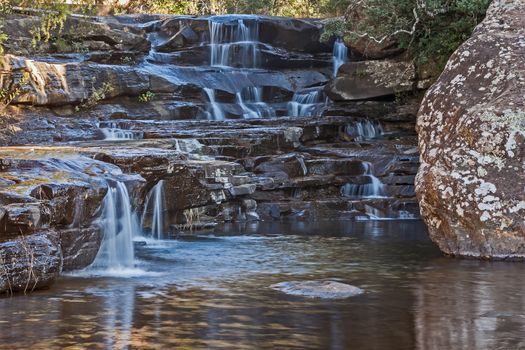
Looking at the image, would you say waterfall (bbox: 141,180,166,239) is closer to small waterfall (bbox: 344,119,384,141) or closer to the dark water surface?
the dark water surface

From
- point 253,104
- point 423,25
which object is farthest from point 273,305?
point 253,104

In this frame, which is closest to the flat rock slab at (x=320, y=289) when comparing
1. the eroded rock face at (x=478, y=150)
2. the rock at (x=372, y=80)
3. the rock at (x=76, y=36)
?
the eroded rock face at (x=478, y=150)

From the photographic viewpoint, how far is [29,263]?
32.7 ft

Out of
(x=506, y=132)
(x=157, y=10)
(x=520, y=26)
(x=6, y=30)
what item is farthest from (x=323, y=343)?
(x=157, y=10)

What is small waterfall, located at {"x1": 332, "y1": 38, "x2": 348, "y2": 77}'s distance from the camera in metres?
28.7

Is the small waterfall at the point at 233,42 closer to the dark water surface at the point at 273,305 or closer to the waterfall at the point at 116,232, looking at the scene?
the dark water surface at the point at 273,305

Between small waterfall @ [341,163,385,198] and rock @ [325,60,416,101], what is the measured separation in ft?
12.9

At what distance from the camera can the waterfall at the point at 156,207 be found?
1595 centimetres

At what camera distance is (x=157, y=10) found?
38.2 meters

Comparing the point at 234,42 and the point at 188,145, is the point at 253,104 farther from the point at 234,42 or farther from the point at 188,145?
the point at 188,145

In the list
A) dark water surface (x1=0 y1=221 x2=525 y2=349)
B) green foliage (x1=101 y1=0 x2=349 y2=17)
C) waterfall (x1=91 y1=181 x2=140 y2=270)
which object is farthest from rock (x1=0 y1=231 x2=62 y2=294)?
green foliage (x1=101 y1=0 x2=349 y2=17)

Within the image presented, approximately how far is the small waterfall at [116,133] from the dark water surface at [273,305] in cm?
732

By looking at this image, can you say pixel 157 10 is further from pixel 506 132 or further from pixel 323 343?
pixel 323 343

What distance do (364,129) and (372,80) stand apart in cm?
143
